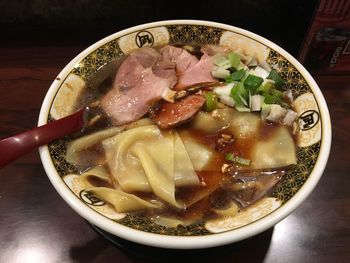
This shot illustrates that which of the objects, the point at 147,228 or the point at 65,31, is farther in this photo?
the point at 65,31

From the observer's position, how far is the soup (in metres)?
1.19

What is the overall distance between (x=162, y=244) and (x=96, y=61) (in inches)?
36.3

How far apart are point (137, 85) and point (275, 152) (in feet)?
2.11

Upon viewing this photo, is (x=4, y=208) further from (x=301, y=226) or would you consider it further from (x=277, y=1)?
(x=277, y=1)

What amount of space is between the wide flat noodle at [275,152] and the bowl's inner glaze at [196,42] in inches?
1.3

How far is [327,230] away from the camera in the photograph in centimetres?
130

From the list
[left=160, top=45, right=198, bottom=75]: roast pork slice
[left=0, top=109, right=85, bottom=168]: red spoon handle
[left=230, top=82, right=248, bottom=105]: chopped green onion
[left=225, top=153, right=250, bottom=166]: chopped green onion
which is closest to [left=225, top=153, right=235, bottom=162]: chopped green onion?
[left=225, top=153, right=250, bottom=166]: chopped green onion

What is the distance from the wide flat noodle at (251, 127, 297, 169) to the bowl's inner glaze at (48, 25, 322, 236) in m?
0.03

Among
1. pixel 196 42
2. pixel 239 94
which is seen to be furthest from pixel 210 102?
pixel 196 42

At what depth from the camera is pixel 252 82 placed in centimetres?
138

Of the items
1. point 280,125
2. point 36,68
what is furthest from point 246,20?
point 36,68

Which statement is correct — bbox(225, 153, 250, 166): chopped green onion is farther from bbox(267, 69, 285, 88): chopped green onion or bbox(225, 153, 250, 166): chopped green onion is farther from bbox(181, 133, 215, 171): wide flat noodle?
bbox(267, 69, 285, 88): chopped green onion

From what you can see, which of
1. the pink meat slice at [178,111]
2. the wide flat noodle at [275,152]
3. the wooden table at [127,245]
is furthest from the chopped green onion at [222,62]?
the wooden table at [127,245]

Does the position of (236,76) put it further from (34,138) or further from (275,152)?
(34,138)
